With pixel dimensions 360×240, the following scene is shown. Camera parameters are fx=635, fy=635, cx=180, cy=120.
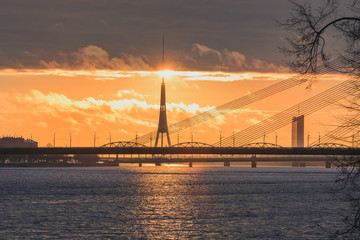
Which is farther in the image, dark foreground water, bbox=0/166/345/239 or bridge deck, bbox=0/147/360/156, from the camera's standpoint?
bridge deck, bbox=0/147/360/156

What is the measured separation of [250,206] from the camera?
228 ft

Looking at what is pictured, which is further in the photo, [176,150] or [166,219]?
[176,150]

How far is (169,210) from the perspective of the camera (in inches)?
2512

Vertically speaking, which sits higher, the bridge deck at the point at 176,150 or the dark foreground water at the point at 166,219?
the bridge deck at the point at 176,150

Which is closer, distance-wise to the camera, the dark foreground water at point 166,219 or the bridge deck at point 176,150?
the dark foreground water at point 166,219

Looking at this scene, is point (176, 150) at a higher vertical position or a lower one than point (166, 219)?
higher

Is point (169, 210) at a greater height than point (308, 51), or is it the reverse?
point (308, 51)

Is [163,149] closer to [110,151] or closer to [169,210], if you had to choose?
[110,151]

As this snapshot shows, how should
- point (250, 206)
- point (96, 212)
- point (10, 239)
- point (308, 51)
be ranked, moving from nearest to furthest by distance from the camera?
point (308, 51)
point (10, 239)
point (96, 212)
point (250, 206)

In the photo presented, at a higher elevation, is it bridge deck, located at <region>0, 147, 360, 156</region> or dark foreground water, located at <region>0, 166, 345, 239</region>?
bridge deck, located at <region>0, 147, 360, 156</region>

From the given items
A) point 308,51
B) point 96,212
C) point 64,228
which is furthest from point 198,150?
point 308,51

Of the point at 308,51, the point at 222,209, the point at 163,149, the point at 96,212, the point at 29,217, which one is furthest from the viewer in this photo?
the point at 163,149

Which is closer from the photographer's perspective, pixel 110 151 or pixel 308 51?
pixel 308 51

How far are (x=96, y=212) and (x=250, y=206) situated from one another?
17.9 metres
